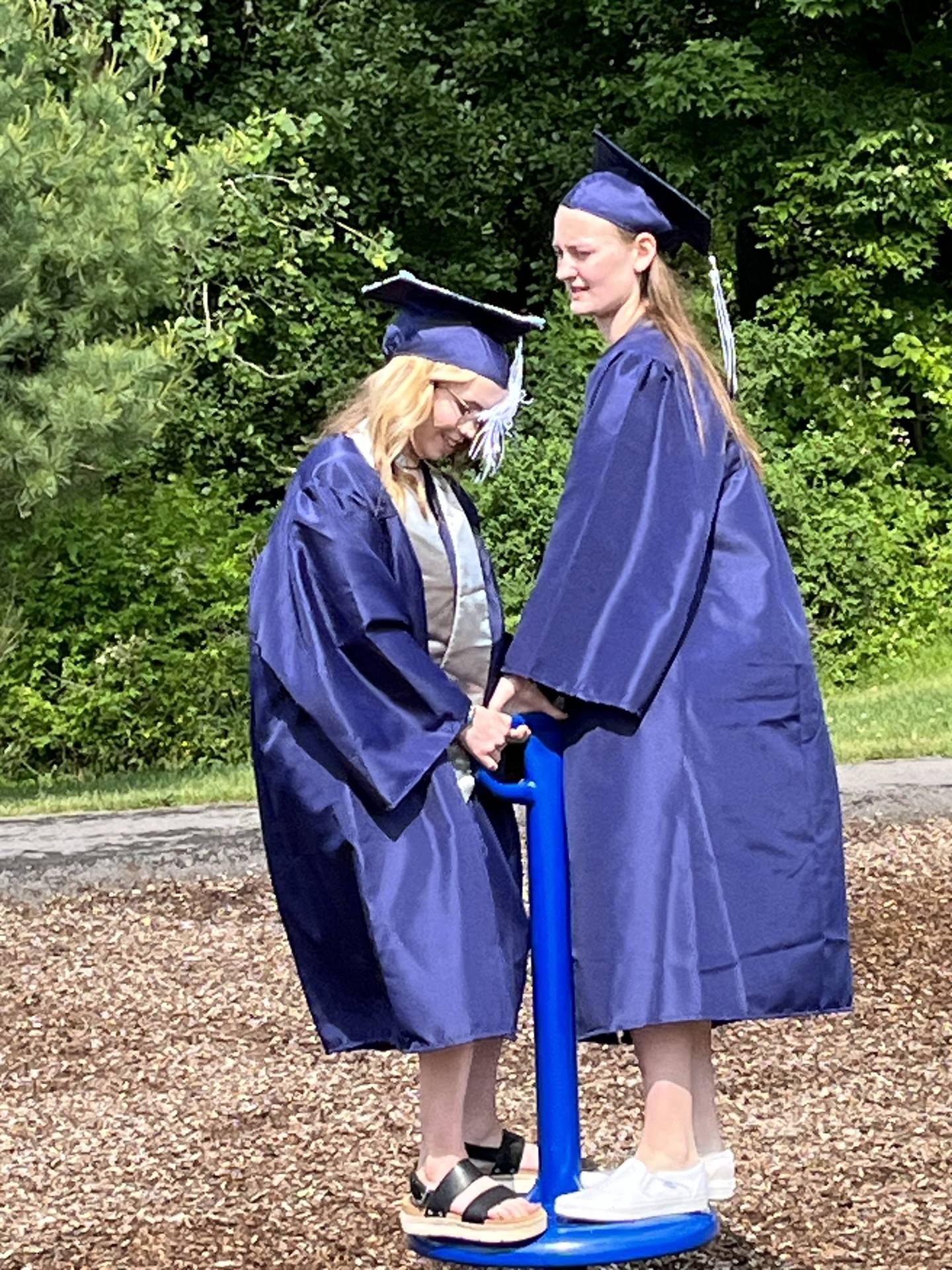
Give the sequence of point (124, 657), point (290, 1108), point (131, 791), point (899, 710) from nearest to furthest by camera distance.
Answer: point (290, 1108) → point (131, 791) → point (899, 710) → point (124, 657)

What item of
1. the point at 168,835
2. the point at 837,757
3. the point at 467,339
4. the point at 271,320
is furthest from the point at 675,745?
the point at 271,320

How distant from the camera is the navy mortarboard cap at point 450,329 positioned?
3.54 m

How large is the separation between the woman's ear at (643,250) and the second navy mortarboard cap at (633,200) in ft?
0.03

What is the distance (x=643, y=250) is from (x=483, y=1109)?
1384mm

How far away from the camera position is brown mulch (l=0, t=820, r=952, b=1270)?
443 centimetres

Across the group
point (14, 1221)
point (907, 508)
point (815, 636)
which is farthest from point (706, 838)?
point (907, 508)

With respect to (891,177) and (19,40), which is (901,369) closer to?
(891,177)

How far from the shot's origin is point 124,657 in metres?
13.0

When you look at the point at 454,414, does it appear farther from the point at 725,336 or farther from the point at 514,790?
the point at 514,790

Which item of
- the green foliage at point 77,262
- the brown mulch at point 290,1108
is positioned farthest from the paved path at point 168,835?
the green foliage at point 77,262

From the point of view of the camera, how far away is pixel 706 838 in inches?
133

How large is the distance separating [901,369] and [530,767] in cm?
1412

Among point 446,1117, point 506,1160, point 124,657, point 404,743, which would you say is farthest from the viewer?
point 124,657

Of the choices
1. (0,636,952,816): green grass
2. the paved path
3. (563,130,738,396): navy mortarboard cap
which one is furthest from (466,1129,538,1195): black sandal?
(0,636,952,816): green grass
